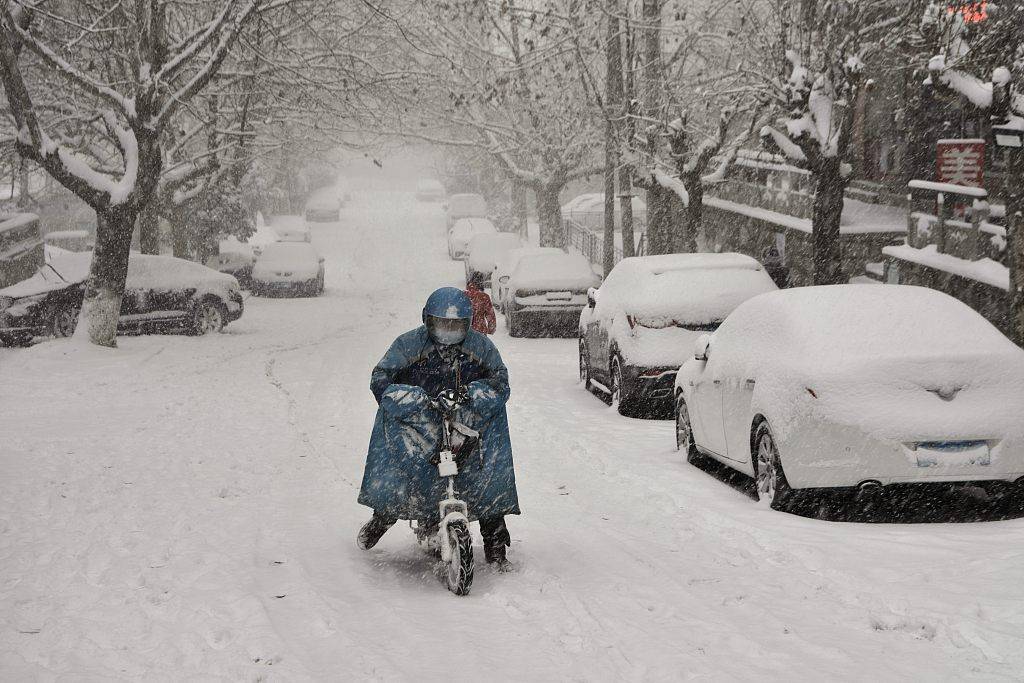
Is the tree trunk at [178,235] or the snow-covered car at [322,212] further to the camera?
the snow-covered car at [322,212]

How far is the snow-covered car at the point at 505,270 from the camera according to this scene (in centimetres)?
2577

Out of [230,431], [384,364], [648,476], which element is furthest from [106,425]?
[384,364]

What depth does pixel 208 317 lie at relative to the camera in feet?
81.4

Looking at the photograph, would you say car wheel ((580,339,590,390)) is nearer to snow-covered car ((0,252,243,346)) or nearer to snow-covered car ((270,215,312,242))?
snow-covered car ((0,252,243,346))

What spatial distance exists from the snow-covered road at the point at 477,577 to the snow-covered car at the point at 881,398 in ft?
1.26

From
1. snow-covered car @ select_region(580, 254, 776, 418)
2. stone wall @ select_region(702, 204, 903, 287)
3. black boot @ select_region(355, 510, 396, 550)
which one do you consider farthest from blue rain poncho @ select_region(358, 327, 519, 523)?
stone wall @ select_region(702, 204, 903, 287)

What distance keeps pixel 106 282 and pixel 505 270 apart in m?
9.45

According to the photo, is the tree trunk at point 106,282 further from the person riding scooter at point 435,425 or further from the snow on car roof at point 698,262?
the person riding scooter at point 435,425

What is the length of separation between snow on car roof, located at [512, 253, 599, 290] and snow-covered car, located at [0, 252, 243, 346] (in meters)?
6.02

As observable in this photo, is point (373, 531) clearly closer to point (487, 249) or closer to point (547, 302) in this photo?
point (547, 302)

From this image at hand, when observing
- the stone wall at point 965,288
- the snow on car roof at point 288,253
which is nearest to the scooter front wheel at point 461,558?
the stone wall at point 965,288

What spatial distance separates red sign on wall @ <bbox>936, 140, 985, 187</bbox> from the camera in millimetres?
20031

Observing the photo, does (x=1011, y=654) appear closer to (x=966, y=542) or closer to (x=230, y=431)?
(x=966, y=542)

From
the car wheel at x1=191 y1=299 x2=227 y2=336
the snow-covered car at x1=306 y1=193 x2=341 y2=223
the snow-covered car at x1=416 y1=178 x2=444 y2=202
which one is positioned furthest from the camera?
the snow-covered car at x1=416 y1=178 x2=444 y2=202
